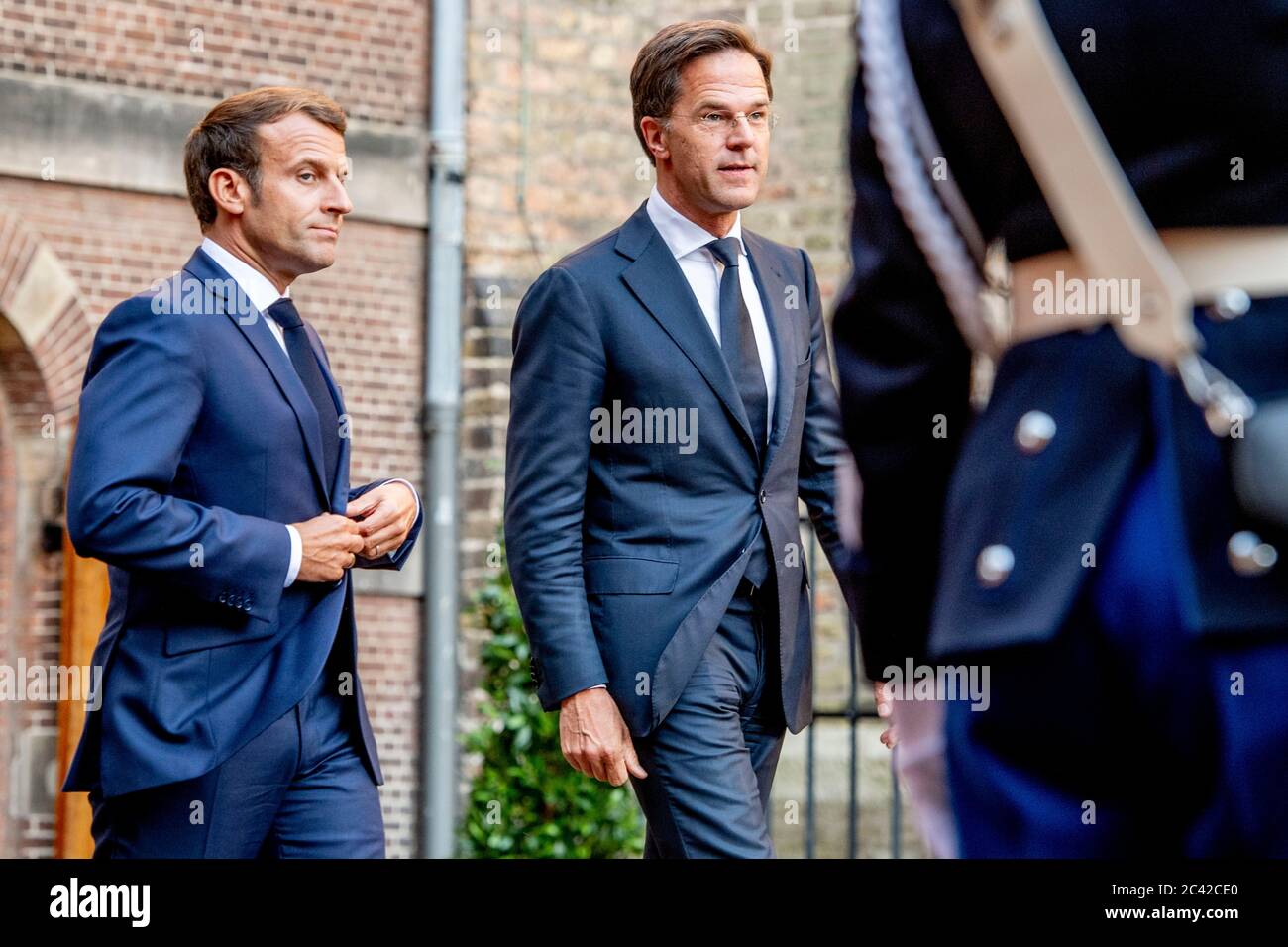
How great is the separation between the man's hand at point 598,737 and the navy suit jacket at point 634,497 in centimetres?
3

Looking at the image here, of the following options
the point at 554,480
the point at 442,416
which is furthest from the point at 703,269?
the point at 442,416

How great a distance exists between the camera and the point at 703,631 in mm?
4301

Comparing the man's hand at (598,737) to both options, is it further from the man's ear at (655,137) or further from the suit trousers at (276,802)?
the man's ear at (655,137)

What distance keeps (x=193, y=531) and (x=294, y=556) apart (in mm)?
222

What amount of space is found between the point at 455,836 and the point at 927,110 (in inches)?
333

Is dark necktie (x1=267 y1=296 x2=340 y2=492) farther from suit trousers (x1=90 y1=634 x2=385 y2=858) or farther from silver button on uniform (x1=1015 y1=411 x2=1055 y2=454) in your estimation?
silver button on uniform (x1=1015 y1=411 x2=1055 y2=454)

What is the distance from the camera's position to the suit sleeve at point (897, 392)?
2.38m

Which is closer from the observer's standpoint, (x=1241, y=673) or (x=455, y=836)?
(x=1241, y=673)

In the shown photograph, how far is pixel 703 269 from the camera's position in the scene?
15.2 feet

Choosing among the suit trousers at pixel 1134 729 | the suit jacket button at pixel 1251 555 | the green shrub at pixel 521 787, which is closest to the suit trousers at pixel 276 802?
the suit trousers at pixel 1134 729
